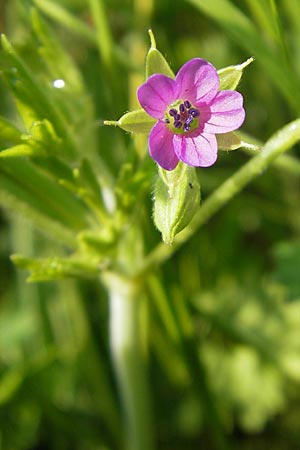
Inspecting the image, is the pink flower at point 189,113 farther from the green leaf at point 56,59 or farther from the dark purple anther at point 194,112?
the green leaf at point 56,59

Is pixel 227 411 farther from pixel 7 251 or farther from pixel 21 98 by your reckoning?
pixel 21 98

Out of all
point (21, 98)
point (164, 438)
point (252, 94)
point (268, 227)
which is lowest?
point (164, 438)

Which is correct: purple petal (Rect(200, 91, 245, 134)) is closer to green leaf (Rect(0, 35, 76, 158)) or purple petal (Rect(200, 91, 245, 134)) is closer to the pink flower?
the pink flower

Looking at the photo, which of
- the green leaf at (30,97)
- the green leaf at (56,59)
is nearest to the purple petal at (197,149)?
the green leaf at (30,97)

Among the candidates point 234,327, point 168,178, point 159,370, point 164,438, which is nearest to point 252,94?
point 234,327

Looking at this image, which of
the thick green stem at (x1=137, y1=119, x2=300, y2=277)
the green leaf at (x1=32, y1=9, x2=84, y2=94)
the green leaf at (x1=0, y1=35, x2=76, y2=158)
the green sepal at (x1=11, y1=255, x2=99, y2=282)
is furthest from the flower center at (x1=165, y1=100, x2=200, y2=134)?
the green leaf at (x1=32, y1=9, x2=84, y2=94)

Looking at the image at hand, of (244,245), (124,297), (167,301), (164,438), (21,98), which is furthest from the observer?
(244,245)
